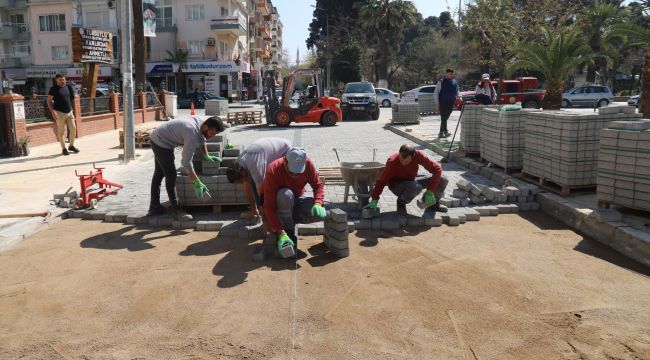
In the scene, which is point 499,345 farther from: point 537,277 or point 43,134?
point 43,134

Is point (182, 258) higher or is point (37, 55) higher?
point (37, 55)

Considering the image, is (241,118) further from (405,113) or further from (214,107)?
(405,113)

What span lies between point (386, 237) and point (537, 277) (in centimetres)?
182

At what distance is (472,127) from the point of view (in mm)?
10484

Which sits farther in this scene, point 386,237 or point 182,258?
point 386,237

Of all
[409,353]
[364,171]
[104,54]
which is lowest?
[409,353]

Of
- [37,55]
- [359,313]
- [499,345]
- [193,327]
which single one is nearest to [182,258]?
[193,327]

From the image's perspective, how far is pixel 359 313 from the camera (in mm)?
4129

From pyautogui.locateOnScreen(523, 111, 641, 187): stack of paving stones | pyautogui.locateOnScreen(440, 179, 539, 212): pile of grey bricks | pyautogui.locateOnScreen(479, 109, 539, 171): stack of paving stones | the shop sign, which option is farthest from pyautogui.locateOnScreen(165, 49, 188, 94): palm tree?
pyautogui.locateOnScreen(523, 111, 641, 187): stack of paving stones

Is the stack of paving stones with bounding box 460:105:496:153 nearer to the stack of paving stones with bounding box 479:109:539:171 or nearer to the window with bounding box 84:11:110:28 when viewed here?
the stack of paving stones with bounding box 479:109:539:171

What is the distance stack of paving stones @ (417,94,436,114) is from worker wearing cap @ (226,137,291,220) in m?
19.8

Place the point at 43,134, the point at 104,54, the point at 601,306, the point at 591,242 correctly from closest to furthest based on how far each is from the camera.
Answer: the point at 601,306 → the point at 591,242 → the point at 43,134 → the point at 104,54

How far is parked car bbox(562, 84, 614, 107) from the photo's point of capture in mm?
29438

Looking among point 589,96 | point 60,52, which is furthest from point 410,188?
point 60,52
